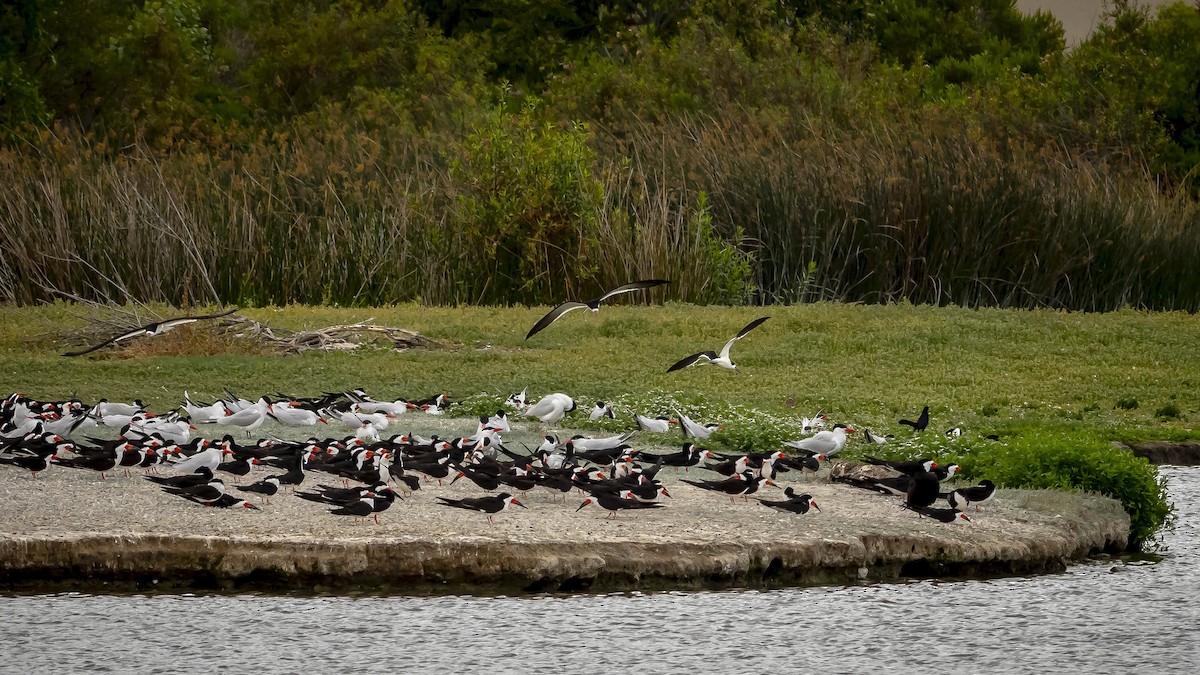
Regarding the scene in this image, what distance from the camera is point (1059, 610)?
681 centimetres

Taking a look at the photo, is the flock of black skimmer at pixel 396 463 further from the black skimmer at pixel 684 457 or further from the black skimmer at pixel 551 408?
the black skimmer at pixel 551 408

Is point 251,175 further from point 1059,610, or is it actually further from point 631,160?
point 1059,610

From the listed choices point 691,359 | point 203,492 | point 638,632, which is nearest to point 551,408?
point 691,359

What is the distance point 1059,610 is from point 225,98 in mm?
32446

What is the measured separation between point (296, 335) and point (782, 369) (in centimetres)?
446

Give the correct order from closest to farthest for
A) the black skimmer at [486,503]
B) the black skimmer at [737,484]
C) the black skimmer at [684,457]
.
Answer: the black skimmer at [486,503], the black skimmer at [737,484], the black skimmer at [684,457]

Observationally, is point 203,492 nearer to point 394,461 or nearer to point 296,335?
point 394,461

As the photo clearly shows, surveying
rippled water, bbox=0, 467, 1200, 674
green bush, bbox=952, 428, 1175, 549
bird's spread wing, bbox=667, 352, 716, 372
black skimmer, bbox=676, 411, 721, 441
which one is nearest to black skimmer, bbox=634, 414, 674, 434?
black skimmer, bbox=676, 411, 721, 441

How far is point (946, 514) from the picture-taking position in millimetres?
8000

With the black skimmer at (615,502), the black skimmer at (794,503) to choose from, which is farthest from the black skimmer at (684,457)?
the black skimmer at (615,502)

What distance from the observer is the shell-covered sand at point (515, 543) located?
7035 millimetres

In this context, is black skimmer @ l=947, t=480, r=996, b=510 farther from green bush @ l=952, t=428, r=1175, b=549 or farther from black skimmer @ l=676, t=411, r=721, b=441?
black skimmer @ l=676, t=411, r=721, b=441

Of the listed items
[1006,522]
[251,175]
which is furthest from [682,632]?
[251,175]

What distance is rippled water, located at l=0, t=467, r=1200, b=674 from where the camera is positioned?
598 centimetres
